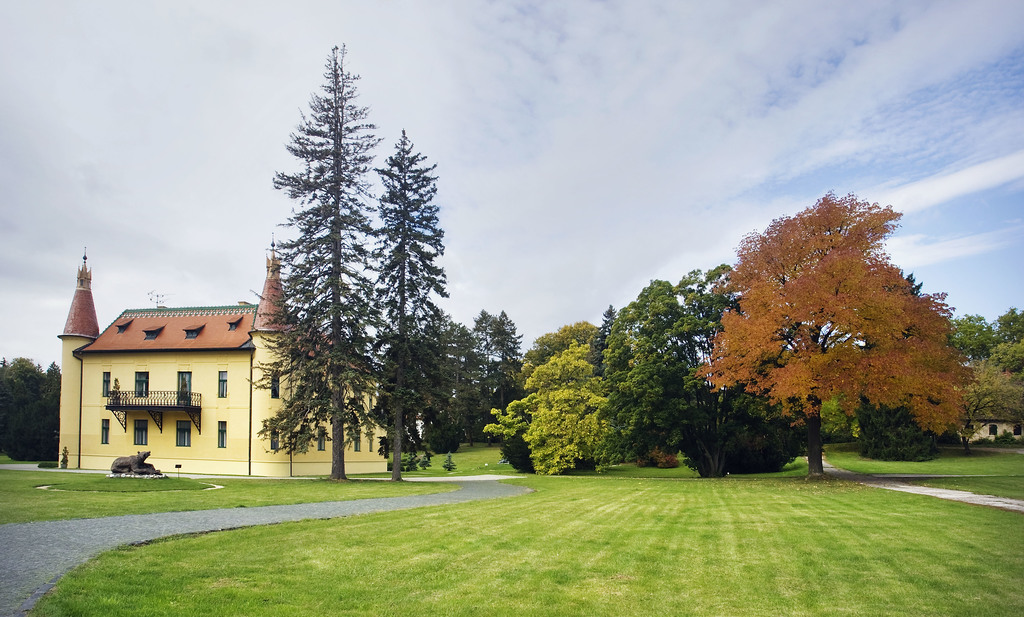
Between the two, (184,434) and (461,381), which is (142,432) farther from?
(461,381)

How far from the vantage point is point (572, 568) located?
8812 mm

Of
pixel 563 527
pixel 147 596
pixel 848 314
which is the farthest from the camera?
pixel 848 314

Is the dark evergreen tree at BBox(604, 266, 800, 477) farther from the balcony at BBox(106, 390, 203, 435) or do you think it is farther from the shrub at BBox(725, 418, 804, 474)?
the balcony at BBox(106, 390, 203, 435)

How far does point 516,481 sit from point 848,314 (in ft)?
54.0

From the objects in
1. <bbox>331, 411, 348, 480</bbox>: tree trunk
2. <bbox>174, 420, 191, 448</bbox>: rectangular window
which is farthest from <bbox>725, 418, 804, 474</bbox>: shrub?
<bbox>174, 420, 191, 448</bbox>: rectangular window

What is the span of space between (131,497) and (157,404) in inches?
859

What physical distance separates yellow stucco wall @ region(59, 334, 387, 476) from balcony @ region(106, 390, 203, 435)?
306 millimetres

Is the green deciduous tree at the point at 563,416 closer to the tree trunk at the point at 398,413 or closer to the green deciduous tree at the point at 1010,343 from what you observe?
the tree trunk at the point at 398,413

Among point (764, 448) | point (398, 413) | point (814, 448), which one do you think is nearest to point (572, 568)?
point (398, 413)

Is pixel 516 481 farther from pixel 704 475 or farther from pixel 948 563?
pixel 948 563

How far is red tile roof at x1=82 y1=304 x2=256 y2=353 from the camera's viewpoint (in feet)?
125

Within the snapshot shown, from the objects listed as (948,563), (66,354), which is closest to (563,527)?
(948,563)

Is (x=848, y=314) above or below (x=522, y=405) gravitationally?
above

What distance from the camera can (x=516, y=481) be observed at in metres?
30.9
